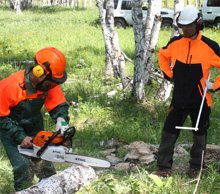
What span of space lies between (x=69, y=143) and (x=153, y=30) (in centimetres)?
411

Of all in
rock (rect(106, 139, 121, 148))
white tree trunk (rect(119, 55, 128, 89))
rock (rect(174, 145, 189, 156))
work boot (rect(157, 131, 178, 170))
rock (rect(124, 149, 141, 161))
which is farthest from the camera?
white tree trunk (rect(119, 55, 128, 89))

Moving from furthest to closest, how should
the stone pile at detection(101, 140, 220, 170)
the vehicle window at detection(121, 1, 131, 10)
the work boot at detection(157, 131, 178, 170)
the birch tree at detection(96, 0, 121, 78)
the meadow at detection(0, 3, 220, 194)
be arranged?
the vehicle window at detection(121, 1, 131, 10) < the birch tree at detection(96, 0, 121, 78) < the stone pile at detection(101, 140, 220, 170) < the work boot at detection(157, 131, 178, 170) < the meadow at detection(0, 3, 220, 194)

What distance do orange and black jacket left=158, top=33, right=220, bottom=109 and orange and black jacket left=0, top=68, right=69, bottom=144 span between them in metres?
1.40

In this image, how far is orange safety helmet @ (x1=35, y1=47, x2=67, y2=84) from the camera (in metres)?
3.18

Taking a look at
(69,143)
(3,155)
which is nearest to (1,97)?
(69,143)

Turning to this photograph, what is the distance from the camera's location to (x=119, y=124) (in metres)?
5.96

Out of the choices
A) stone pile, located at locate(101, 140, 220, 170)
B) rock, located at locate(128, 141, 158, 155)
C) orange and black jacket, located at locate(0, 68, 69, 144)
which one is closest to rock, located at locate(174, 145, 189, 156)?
stone pile, located at locate(101, 140, 220, 170)

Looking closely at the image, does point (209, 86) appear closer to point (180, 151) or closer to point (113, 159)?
point (180, 151)

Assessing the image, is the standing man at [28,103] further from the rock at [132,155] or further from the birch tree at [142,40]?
the birch tree at [142,40]

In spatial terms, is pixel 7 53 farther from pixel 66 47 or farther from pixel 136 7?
pixel 136 7

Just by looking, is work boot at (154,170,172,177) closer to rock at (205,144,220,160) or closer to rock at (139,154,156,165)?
rock at (139,154,156,165)

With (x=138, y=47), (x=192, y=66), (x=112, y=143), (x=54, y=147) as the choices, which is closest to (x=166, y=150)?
(x=192, y=66)

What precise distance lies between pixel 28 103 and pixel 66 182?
92cm

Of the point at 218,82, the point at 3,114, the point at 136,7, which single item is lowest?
the point at 3,114
